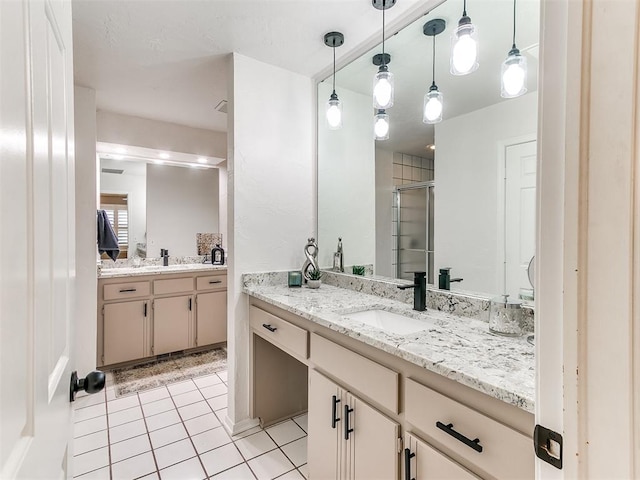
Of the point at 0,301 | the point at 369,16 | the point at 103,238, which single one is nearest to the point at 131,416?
the point at 103,238

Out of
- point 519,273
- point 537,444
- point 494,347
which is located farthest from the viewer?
point 519,273

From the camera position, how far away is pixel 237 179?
Answer: 2.04 metres

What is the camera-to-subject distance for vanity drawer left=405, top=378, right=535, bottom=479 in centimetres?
76

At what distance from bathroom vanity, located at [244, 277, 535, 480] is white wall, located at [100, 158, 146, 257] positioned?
226cm

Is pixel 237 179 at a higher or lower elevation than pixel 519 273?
higher

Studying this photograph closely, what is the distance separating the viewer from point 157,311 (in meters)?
3.06

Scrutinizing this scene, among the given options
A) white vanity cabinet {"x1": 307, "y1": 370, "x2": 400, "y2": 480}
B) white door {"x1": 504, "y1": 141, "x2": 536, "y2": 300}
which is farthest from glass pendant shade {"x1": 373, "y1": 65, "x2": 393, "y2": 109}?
white vanity cabinet {"x1": 307, "y1": 370, "x2": 400, "y2": 480}

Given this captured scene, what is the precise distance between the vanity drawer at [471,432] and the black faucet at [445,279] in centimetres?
71

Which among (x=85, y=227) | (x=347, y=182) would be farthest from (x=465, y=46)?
(x=85, y=227)

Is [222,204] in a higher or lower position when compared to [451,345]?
higher

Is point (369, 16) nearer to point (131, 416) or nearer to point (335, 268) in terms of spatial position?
point (335, 268)

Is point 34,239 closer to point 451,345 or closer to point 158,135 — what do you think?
point 451,345

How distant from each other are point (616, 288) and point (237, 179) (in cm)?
192

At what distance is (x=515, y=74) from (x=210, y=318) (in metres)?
3.16
